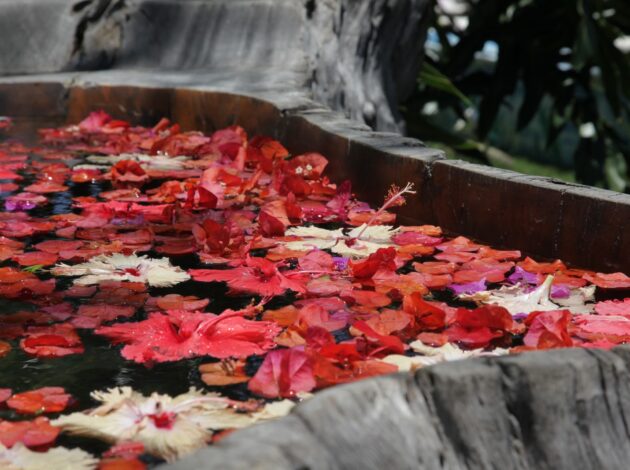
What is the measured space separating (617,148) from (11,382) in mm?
5457

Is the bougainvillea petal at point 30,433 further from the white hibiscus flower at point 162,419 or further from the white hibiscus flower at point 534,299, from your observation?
the white hibiscus flower at point 534,299

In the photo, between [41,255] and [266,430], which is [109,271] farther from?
[266,430]

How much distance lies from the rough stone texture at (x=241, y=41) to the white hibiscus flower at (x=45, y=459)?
3.17 metres

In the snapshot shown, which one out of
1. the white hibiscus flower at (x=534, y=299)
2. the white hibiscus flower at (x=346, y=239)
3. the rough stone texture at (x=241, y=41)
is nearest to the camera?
the white hibiscus flower at (x=534, y=299)

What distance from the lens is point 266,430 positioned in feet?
2.69

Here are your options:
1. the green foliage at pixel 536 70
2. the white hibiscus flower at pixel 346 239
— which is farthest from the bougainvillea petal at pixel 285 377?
the green foliage at pixel 536 70

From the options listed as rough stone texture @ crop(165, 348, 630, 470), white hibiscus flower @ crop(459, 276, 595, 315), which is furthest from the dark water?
white hibiscus flower @ crop(459, 276, 595, 315)

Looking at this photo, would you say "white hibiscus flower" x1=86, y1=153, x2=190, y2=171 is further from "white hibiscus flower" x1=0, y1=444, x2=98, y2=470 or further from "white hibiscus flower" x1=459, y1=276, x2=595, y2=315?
"white hibiscus flower" x1=0, y1=444, x2=98, y2=470

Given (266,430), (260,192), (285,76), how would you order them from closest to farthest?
(266,430) < (260,192) < (285,76)

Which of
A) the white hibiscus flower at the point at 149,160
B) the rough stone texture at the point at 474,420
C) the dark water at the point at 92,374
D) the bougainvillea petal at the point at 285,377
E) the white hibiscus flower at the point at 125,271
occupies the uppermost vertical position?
the rough stone texture at the point at 474,420

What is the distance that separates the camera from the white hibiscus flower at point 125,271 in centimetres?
187

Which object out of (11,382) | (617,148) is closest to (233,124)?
(11,382)

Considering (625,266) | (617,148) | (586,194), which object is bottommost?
(617,148)

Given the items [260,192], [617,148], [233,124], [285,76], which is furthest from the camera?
[617,148]
